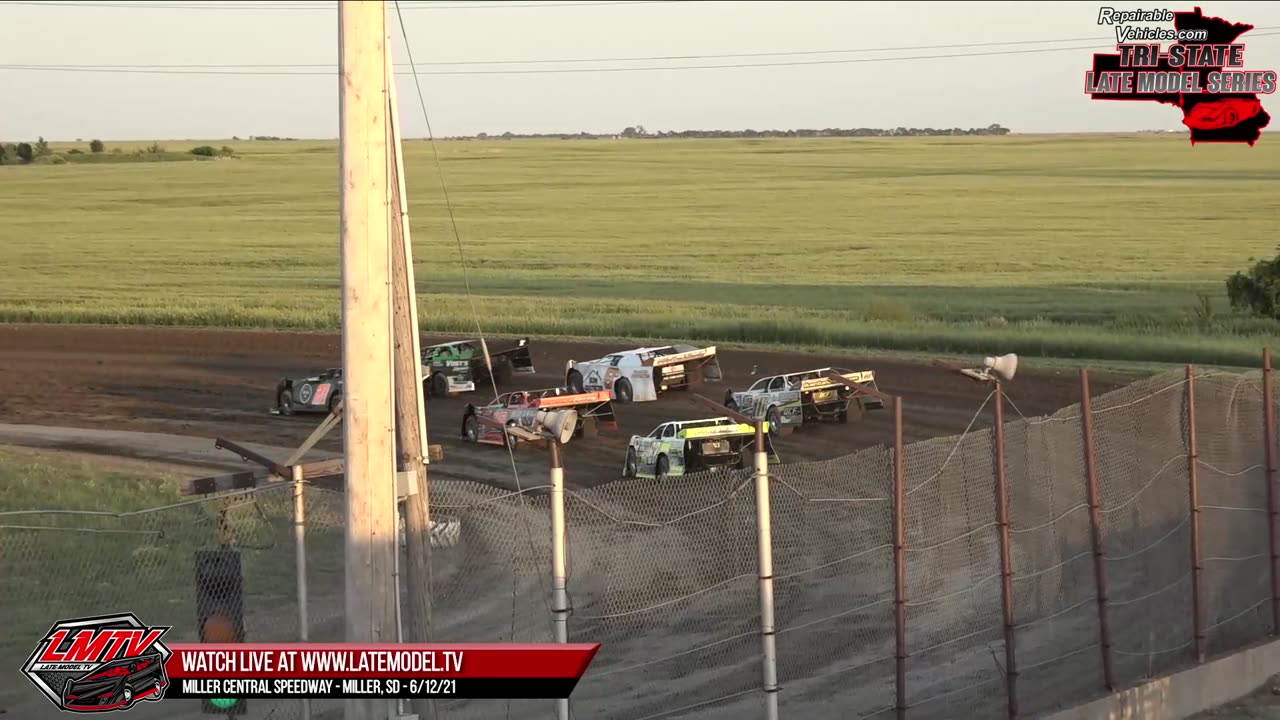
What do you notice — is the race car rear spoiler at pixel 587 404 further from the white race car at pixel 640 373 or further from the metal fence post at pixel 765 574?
the metal fence post at pixel 765 574

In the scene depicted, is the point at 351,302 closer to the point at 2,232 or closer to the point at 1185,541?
the point at 1185,541

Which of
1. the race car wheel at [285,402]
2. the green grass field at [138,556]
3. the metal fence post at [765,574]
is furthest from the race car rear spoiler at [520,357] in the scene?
the metal fence post at [765,574]

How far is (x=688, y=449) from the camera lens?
24.8 meters

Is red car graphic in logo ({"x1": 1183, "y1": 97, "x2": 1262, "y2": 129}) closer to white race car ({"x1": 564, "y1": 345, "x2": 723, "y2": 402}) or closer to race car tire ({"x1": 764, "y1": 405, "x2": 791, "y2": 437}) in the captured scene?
white race car ({"x1": 564, "y1": 345, "x2": 723, "y2": 402})

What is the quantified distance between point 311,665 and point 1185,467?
849 cm

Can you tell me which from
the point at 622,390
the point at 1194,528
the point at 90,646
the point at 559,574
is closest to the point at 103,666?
the point at 90,646

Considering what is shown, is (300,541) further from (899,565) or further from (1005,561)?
(1005,561)

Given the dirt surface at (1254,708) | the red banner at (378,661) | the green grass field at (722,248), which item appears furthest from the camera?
the green grass field at (722,248)

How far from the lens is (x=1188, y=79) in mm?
38688

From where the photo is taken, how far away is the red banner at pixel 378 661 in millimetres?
9016

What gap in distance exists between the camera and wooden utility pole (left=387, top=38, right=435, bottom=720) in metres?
9.48

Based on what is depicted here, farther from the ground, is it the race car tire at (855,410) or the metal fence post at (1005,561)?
the metal fence post at (1005,561)

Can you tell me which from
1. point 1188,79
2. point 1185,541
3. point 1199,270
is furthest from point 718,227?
point 1185,541

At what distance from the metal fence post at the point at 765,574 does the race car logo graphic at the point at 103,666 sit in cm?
359
